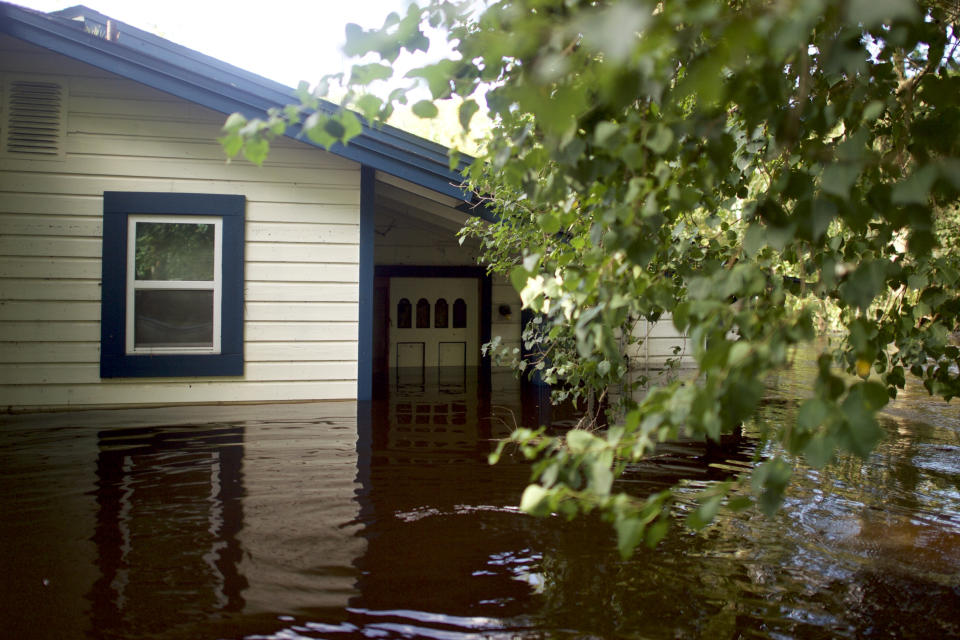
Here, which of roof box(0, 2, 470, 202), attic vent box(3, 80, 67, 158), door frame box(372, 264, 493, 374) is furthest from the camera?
door frame box(372, 264, 493, 374)

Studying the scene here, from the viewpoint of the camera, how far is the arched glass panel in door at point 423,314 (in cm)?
1281

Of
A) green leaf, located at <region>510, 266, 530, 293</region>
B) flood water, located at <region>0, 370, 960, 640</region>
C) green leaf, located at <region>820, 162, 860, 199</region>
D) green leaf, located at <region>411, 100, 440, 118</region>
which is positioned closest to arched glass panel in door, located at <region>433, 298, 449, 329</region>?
flood water, located at <region>0, 370, 960, 640</region>

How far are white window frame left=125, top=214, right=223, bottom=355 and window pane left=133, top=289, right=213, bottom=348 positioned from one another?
45 millimetres

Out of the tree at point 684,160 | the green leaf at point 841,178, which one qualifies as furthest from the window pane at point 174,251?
the green leaf at point 841,178

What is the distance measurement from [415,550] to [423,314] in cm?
939

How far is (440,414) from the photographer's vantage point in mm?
7773

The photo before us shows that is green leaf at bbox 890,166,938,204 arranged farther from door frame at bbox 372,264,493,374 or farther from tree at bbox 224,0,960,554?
door frame at bbox 372,264,493,374

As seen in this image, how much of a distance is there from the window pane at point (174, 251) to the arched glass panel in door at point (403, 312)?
5.46 metres

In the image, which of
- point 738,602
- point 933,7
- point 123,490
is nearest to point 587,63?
point 933,7

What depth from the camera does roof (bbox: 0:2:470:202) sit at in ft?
21.5

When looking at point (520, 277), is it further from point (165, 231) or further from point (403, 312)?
point (403, 312)

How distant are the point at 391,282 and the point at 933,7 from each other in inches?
413

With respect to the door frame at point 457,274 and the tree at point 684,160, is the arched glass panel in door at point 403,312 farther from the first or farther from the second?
the tree at point 684,160

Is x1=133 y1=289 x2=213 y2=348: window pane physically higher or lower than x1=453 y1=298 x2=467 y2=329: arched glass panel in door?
lower
